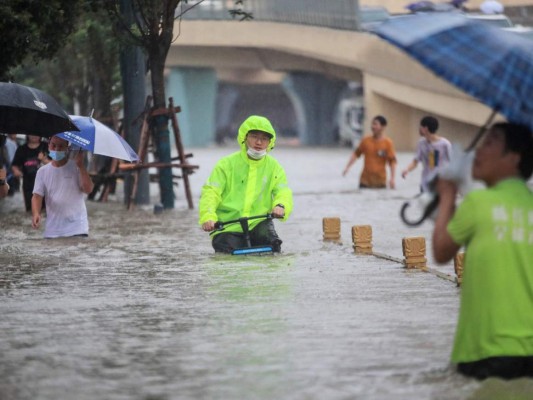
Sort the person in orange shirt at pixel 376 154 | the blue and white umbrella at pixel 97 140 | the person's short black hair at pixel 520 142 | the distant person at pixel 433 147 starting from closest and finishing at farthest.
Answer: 1. the person's short black hair at pixel 520 142
2. the blue and white umbrella at pixel 97 140
3. the distant person at pixel 433 147
4. the person in orange shirt at pixel 376 154

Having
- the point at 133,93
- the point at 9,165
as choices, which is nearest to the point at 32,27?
the point at 133,93

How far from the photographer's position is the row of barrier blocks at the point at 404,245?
11861 millimetres

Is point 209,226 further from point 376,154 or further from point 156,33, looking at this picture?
point 376,154

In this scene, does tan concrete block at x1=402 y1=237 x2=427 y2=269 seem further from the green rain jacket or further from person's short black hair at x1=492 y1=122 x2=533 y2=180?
person's short black hair at x1=492 y1=122 x2=533 y2=180

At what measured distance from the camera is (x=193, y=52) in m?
79.1

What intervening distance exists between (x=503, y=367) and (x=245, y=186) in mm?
7236

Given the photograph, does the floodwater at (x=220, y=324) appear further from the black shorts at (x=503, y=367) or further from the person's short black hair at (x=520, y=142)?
the person's short black hair at (x=520, y=142)

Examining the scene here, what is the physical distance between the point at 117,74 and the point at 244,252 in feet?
66.3

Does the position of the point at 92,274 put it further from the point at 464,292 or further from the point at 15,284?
the point at 464,292

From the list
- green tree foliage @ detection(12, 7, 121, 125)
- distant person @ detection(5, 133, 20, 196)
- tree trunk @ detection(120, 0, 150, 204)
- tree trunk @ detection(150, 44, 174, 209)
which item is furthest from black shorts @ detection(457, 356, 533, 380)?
green tree foliage @ detection(12, 7, 121, 125)

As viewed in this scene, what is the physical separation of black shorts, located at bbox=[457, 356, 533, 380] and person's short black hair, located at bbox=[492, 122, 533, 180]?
0.91m

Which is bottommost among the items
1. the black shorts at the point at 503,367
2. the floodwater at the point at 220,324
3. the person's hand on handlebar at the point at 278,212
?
the floodwater at the point at 220,324

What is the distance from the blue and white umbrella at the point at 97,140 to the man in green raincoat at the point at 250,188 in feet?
6.13

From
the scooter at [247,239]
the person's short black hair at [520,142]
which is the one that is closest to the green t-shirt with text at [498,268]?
the person's short black hair at [520,142]
